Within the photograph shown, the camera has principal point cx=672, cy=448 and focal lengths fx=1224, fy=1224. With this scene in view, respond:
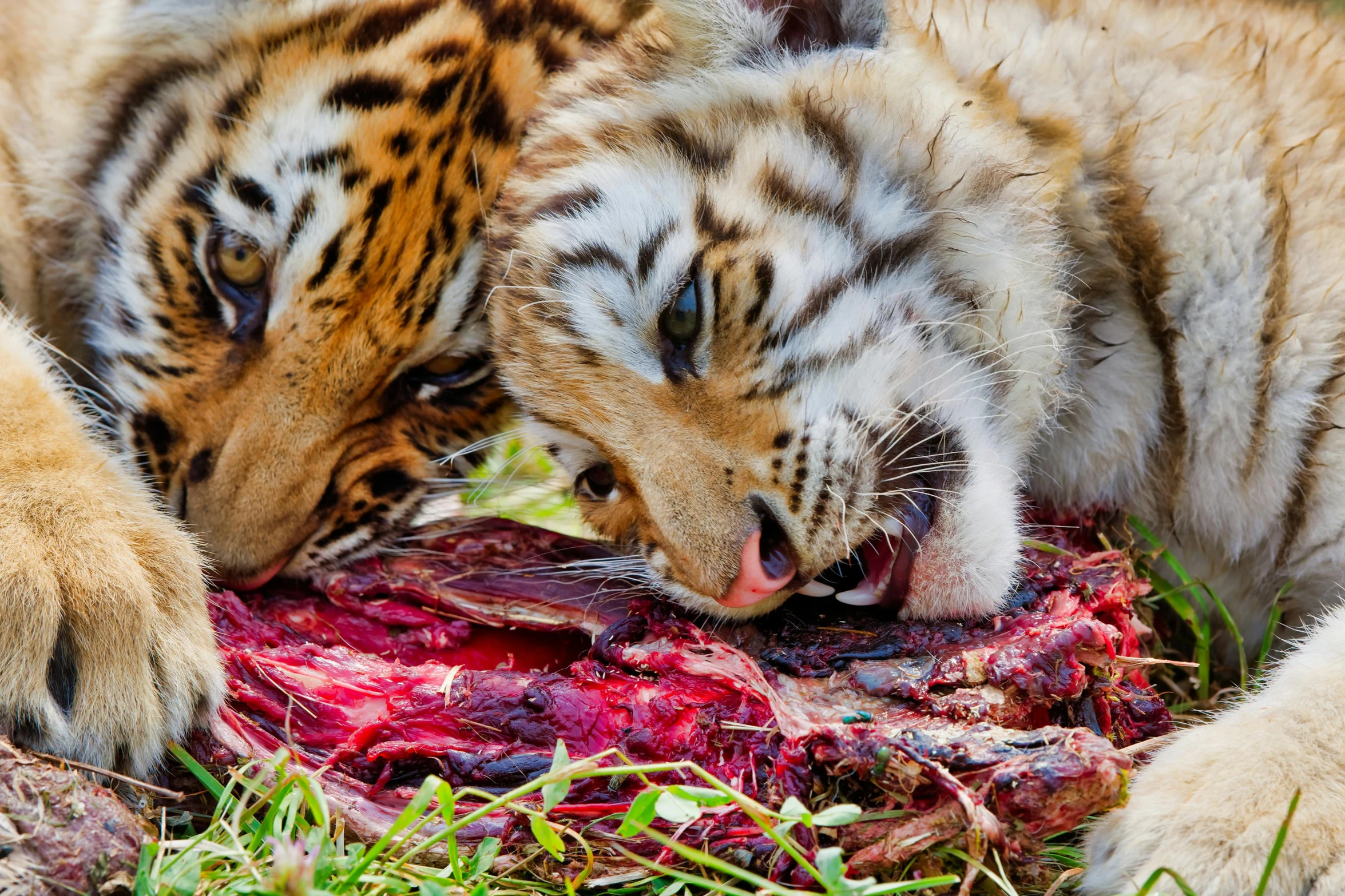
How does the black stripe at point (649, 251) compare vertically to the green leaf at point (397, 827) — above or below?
above

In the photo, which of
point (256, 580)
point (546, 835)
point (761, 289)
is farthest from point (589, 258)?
point (546, 835)

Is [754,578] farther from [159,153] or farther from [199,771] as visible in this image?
[159,153]

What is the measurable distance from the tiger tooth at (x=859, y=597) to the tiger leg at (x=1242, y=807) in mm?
488

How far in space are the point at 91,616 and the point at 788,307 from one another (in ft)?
3.96

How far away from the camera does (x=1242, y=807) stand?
5.37ft

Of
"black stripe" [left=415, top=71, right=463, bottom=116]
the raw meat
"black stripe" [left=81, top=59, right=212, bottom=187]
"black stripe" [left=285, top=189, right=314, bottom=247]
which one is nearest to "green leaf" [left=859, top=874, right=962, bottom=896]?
the raw meat

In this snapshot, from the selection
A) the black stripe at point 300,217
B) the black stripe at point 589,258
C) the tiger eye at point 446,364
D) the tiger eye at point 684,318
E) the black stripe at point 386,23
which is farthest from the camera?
Answer: the black stripe at point 386,23

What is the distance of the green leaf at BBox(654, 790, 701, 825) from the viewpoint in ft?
5.04

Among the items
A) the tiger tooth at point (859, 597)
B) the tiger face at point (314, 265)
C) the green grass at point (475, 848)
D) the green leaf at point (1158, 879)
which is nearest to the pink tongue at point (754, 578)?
the tiger tooth at point (859, 597)

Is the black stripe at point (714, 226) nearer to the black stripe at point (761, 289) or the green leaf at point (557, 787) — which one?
the black stripe at point (761, 289)

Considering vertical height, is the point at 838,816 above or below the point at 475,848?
above

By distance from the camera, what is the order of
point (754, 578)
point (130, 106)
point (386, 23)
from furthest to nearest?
point (130, 106) → point (386, 23) → point (754, 578)

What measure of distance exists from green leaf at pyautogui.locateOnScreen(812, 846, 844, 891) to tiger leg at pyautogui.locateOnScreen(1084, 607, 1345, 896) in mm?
434

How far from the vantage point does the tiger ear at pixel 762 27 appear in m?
2.30
